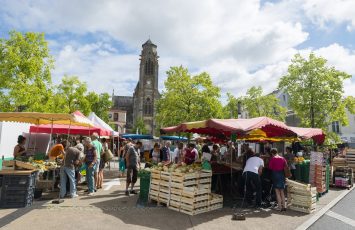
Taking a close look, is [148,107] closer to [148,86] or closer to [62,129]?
[148,86]

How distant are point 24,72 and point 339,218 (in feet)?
69.2

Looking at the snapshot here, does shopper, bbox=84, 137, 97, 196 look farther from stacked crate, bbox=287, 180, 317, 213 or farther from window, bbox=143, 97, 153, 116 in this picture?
window, bbox=143, 97, 153, 116

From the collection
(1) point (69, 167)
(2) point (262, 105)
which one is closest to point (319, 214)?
(1) point (69, 167)

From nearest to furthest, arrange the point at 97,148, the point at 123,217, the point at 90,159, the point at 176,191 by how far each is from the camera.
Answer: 1. the point at 123,217
2. the point at 176,191
3. the point at 90,159
4. the point at 97,148

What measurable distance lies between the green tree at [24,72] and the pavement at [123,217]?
1318 cm

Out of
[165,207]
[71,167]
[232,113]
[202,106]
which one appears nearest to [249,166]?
[165,207]

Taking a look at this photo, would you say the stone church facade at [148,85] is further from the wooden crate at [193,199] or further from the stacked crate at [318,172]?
the wooden crate at [193,199]

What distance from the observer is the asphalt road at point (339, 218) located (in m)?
6.94

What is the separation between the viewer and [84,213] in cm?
726

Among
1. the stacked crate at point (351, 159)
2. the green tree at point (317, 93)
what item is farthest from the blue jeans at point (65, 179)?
the green tree at point (317, 93)

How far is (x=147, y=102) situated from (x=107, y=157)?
6273 cm

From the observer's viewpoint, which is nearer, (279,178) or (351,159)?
(279,178)

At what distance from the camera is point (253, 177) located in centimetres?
852

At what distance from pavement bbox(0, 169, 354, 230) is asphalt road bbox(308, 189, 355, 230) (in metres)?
0.11
